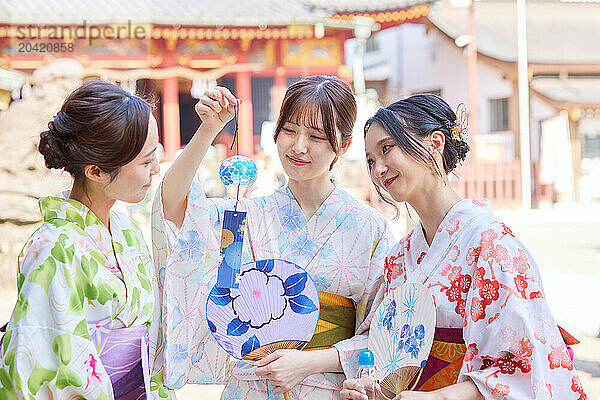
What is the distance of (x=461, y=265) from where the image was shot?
151 centimetres

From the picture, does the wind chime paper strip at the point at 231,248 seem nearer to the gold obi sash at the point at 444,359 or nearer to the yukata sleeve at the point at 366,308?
the yukata sleeve at the point at 366,308

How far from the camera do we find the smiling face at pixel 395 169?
1.60 meters

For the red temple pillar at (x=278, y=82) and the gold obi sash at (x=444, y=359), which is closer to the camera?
the gold obi sash at (x=444, y=359)

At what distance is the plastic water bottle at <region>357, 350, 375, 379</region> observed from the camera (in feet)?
4.86

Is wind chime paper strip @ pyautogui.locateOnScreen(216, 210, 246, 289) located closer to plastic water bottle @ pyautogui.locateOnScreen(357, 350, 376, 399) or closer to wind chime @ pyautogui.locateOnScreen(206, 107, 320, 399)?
wind chime @ pyautogui.locateOnScreen(206, 107, 320, 399)

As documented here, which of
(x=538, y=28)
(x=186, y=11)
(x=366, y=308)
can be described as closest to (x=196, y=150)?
(x=366, y=308)

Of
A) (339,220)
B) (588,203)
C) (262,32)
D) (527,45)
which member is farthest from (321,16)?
(339,220)

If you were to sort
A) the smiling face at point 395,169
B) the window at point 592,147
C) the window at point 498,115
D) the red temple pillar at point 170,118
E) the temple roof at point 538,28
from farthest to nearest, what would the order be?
1. the window at point 498,115
2. the window at point 592,147
3. the temple roof at point 538,28
4. the red temple pillar at point 170,118
5. the smiling face at point 395,169

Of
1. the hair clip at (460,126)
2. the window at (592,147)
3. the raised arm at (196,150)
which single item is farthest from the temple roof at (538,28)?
the raised arm at (196,150)

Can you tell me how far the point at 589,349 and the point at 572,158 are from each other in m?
11.0

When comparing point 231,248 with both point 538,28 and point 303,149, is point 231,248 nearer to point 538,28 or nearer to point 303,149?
point 303,149

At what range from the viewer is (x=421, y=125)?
163 cm

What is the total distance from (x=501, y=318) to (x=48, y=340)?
96 centimetres

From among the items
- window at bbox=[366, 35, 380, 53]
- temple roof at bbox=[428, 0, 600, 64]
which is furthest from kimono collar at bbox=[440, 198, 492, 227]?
window at bbox=[366, 35, 380, 53]
